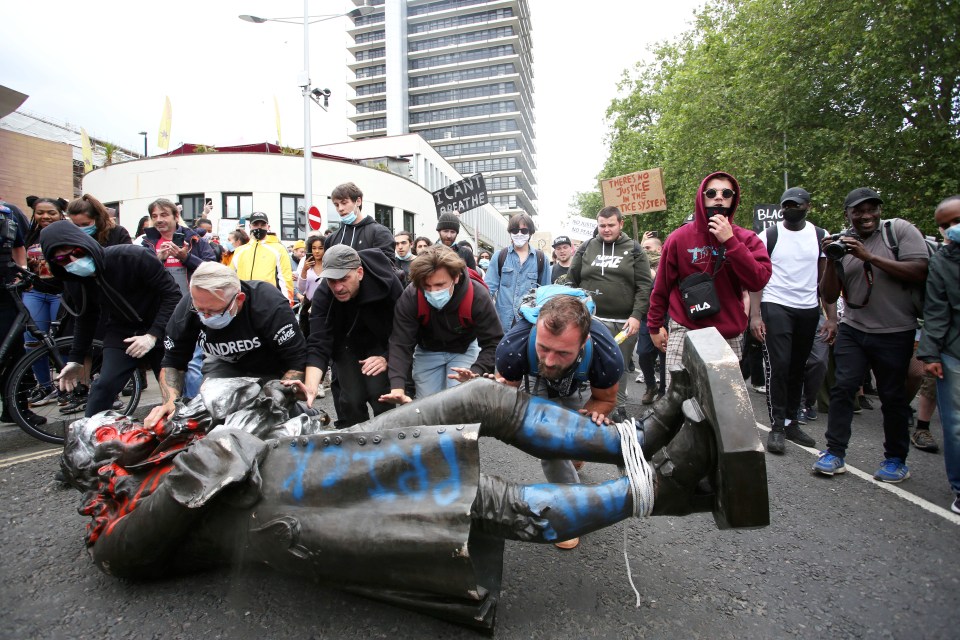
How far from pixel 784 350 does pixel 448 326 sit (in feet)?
8.24

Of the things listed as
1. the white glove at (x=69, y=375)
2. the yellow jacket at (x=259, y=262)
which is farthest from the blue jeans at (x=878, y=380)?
the yellow jacket at (x=259, y=262)

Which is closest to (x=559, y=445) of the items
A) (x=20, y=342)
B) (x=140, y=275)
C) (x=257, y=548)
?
(x=257, y=548)

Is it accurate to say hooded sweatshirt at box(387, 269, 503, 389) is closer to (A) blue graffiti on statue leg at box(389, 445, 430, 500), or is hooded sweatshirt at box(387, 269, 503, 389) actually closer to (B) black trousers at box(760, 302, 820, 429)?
Result: (A) blue graffiti on statue leg at box(389, 445, 430, 500)

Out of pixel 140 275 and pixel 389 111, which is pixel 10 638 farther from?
pixel 389 111

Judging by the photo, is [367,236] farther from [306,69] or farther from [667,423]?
[306,69]

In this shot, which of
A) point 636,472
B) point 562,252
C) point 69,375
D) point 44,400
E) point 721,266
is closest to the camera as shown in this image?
point 636,472

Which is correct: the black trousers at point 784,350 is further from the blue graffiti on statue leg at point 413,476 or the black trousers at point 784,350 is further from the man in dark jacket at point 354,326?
the blue graffiti on statue leg at point 413,476

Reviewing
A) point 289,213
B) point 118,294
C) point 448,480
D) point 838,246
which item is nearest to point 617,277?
point 838,246

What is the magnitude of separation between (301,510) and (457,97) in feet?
263

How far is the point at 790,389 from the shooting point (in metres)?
3.90

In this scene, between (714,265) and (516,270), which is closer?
(714,265)

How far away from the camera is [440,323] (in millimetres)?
3129

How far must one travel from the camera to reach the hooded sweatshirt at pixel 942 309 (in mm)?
2727

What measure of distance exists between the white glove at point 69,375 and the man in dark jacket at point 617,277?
4.22m
